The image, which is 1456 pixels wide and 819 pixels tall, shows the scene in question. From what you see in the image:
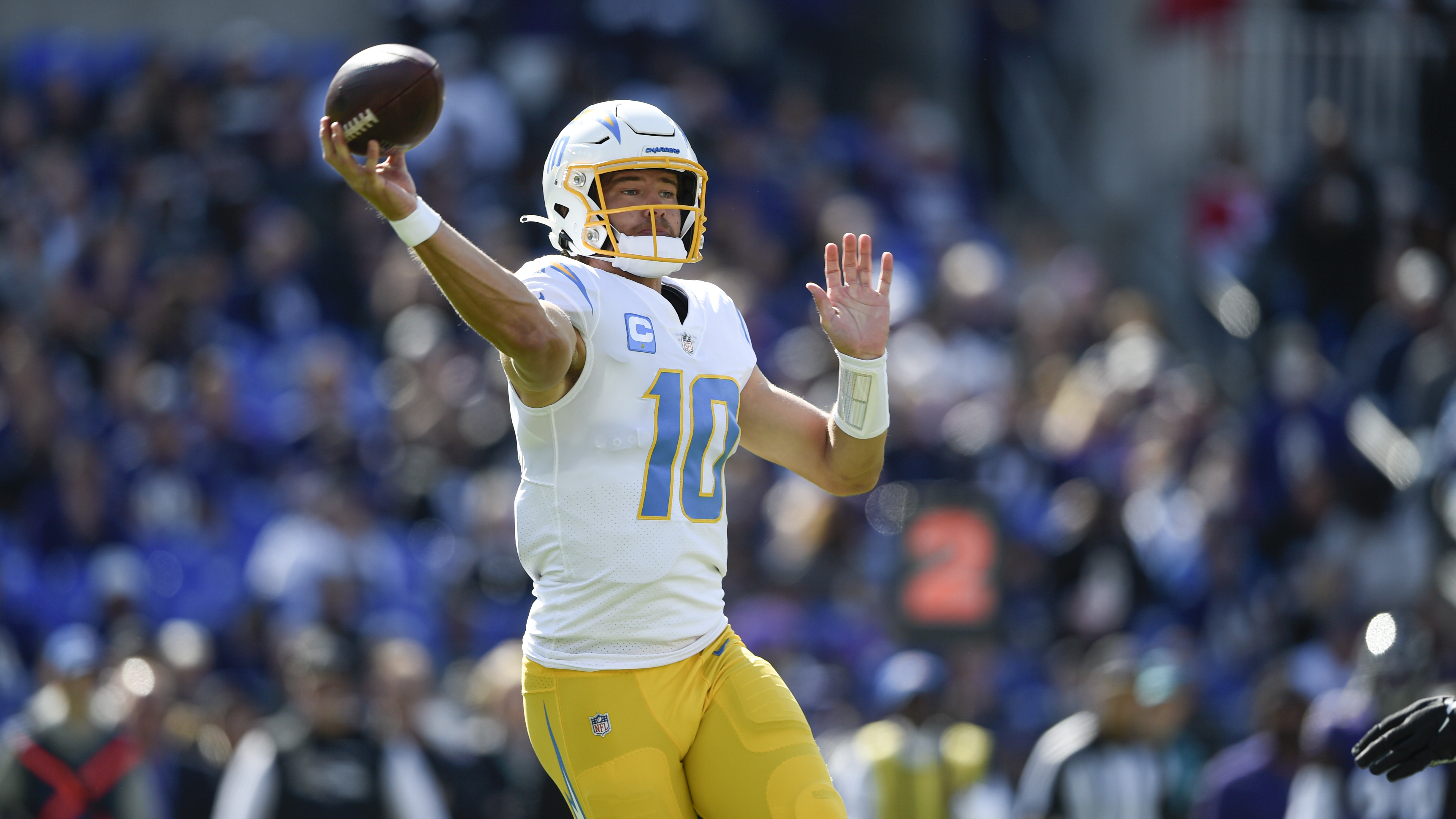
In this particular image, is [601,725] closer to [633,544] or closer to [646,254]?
[633,544]

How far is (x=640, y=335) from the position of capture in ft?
14.7

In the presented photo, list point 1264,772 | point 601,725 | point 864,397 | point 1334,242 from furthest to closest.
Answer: point 1334,242, point 1264,772, point 864,397, point 601,725

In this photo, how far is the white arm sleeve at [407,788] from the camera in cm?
817

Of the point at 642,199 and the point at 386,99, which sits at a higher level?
the point at 386,99

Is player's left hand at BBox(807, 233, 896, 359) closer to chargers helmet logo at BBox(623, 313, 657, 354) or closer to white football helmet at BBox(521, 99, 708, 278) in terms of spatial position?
white football helmet at BBox(521, 99, 708, 278)

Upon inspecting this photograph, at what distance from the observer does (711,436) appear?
15.0ft

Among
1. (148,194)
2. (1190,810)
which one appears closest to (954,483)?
(1190,810)

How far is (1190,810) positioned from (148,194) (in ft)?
24.1

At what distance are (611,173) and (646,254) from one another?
0.25 m

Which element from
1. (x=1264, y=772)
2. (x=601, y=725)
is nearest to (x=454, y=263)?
(x=601, y=725)

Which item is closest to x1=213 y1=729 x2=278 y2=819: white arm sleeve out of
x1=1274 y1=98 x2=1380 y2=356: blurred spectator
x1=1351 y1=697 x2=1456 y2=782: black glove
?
x1=1351 y1=697 x2=1456 y2=782: black glove

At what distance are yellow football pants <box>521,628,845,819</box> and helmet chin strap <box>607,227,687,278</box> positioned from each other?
0.99 m

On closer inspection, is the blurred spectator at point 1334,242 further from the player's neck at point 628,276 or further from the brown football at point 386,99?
the brown football at point 386,99

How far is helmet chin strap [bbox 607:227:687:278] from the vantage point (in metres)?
4.66
